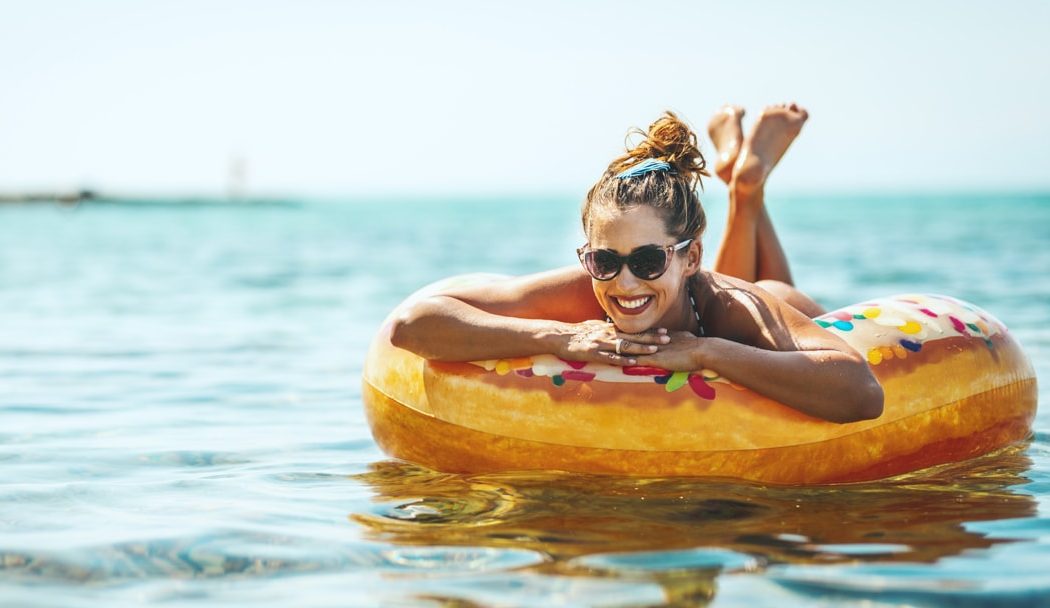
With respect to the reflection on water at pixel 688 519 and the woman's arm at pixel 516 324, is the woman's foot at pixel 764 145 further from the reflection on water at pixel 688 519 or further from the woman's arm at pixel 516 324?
the reflection on water at pixel 688 519

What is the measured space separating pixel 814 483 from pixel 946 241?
2273 centimetres

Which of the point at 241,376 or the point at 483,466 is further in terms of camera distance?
the point at 241,376

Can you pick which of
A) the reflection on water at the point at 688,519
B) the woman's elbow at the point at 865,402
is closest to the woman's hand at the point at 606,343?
the reflection on water at the point at 688,519

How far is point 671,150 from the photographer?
442 cm

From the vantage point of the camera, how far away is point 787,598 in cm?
308

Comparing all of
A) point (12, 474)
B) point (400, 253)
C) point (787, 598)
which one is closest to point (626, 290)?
point (787, 598)

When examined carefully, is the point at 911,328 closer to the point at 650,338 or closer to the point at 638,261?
the point at 650,338

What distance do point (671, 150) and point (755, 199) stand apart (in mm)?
1603

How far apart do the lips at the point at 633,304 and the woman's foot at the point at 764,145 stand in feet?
5.89

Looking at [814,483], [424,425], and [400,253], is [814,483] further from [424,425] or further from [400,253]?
[400,253]

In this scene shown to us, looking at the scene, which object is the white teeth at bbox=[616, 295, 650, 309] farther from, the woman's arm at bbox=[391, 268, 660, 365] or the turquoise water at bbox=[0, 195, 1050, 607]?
the turquoise water at bbox=[0, 195, 1050, 607]

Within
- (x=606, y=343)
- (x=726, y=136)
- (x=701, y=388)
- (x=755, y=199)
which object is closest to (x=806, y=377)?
(x=701, y=388)

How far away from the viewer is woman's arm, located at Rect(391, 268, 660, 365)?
14.3ft

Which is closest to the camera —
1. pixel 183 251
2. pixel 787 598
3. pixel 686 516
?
pixel 787 598
